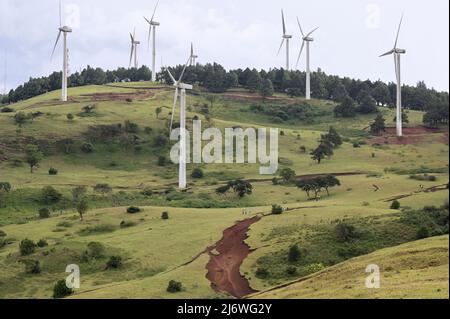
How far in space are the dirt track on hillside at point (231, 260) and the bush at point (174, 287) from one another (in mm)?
3727

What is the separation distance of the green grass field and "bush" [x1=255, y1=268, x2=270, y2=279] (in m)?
0.71

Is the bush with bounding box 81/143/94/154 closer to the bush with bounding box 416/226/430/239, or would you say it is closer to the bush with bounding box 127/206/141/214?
the bush with bounding box 127/206/141/214

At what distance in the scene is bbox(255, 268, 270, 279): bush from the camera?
6141 centimetres

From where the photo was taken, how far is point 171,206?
99.2m

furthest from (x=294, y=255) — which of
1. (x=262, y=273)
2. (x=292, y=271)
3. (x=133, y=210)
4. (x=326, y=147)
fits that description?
(x=326, y=147)

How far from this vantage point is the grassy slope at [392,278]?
38.0m

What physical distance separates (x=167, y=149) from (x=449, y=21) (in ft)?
413

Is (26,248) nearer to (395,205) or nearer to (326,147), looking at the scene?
(395,205)

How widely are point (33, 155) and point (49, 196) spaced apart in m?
23.6

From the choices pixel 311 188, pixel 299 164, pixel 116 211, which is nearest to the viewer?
pixel 116 211

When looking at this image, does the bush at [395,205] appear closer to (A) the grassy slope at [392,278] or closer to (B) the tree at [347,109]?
(A) the grassy slope at [392,278]
